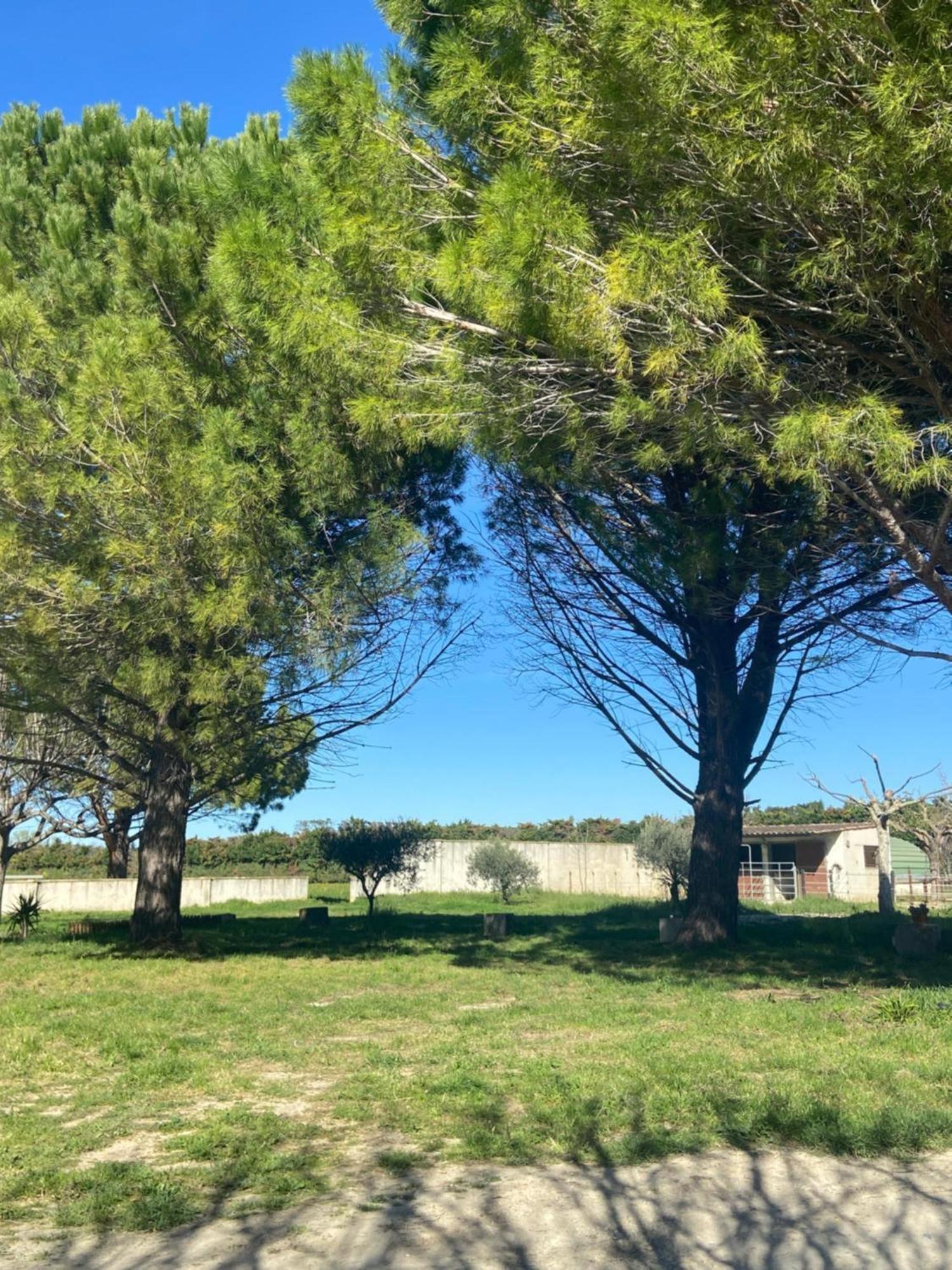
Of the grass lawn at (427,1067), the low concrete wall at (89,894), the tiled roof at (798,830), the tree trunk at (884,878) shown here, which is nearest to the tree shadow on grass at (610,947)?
the grass lawn at (427,1067)

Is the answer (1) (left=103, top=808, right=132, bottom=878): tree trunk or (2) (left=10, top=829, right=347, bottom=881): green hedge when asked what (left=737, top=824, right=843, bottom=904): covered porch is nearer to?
(2) (left=10, top=829, right=347, bottom=881): green hedge

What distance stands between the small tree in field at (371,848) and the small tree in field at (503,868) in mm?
6379

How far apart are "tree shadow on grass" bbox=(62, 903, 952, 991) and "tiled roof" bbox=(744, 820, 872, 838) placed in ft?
56.5

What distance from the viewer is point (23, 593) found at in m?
11.2

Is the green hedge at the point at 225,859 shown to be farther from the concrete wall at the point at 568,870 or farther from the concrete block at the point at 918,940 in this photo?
the concrete block at the point at 918,940

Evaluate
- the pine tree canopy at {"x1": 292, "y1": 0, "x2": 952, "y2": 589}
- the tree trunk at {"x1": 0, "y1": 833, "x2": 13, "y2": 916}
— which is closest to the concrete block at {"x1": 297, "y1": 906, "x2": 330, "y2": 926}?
the tree trunk at {"x1": 0, "y1": 833, "x2": 13, "y2": 916}

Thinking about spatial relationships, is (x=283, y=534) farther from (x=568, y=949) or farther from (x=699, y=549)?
(x=568, y=949)

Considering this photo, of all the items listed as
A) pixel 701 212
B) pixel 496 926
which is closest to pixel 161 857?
pixel 496 926

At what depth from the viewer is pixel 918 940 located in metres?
13.0

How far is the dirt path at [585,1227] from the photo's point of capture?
3537 millimetres

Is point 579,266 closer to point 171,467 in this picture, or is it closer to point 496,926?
point 171,467

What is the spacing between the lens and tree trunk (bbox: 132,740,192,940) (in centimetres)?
1457

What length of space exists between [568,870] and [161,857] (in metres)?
21.8

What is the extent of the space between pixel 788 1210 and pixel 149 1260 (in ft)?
7.41
